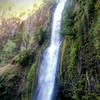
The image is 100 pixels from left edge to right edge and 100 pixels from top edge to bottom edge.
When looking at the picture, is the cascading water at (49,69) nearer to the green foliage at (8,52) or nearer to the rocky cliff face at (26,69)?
the rocky cliff face at (26,69)

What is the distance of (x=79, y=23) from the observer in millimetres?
6934

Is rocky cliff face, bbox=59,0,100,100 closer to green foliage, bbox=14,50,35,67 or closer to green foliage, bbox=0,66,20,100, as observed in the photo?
green foliage, bbox=14,50,35,67

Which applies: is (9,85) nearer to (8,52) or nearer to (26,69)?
(26,69)

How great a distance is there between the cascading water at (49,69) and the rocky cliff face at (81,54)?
55 centimetres

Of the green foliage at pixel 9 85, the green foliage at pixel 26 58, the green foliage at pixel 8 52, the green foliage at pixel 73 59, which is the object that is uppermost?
the green foliage at pixel 8 52

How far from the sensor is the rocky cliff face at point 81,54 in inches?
236

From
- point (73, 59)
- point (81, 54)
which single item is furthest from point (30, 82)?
point (81, 54)

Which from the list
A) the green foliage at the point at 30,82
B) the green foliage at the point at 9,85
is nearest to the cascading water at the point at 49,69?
the green foliage at the point at 30,82

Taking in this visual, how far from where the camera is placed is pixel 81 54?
21.5ft

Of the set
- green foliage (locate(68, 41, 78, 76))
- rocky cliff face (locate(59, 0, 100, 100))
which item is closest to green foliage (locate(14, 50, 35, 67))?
rocky cliff face (locate(59, 0, 100, 100))

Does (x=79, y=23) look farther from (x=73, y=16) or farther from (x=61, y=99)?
(x=61, y=99)

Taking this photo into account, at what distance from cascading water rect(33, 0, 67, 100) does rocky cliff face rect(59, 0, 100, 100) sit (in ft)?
1.80

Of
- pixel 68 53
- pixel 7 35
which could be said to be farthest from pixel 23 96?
pixel 7 35

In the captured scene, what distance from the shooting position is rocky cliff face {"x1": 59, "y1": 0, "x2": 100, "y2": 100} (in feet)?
19.6
